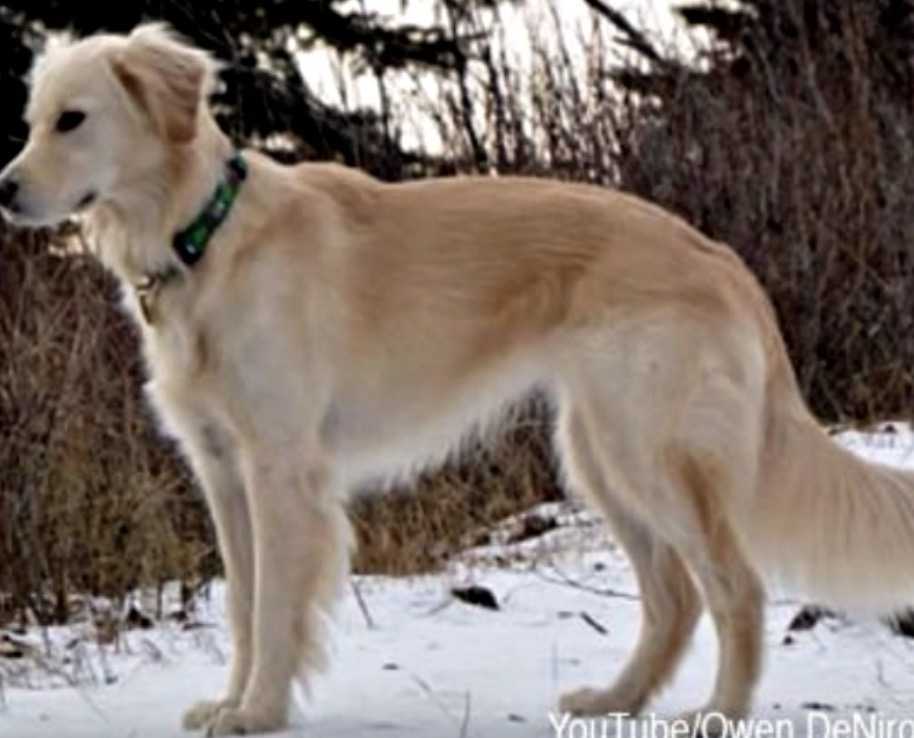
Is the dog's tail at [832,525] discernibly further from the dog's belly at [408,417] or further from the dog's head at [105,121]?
the dog's head at [105,121]

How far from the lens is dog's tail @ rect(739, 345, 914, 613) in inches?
173

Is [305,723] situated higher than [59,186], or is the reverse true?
[59,186]

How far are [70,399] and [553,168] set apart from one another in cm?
252

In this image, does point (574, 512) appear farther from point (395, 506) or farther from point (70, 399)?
point (70, 399)

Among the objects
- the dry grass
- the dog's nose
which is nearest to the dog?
the dog's nose

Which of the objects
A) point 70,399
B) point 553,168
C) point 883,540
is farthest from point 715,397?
point 553,168

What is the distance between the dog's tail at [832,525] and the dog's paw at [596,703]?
411 millimetres

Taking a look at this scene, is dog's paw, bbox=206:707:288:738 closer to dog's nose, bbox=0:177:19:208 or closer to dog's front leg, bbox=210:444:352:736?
dog's front leg, bbox=210:444:352:736

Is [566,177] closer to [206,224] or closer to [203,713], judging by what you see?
[206,224]

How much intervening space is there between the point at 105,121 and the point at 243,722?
1263 mm

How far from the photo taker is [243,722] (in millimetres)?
4188

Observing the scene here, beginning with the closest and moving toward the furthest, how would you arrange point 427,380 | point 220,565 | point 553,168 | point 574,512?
point 427,380
point 220,565
point 574,512
point 553,168

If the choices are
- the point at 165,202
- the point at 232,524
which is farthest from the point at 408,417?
the point at 165,202

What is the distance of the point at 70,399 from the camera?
6.36 metres
